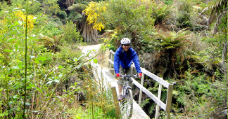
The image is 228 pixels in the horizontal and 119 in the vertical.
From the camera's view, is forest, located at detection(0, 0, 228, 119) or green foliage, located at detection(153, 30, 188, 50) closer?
forest, located at detection(0, 0, 228, 119)

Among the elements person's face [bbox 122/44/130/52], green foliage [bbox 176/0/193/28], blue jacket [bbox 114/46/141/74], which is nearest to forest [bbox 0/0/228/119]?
green foliage [bbox 176/0/193/28]

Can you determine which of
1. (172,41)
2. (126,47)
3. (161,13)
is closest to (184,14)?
(161,13)

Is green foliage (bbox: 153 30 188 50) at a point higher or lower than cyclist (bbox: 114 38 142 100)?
higher

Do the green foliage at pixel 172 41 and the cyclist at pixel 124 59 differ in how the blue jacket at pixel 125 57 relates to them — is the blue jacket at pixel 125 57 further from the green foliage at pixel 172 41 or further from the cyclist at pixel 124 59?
the green foliage at pixel 172 41

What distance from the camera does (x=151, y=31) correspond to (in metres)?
8.63

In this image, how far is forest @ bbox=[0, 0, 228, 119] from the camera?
2.30 meters

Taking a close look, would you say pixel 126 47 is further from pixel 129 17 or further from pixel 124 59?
pixel 129 17

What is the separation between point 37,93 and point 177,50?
6.77m

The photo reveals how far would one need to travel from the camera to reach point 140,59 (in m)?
8.56

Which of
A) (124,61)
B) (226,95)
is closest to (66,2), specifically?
(124,61)

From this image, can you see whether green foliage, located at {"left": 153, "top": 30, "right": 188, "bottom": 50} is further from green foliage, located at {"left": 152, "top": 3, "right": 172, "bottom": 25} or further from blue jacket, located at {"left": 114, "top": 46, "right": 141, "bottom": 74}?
green foliage, located at {"left": 152, "top": 3, "right": 172, "bottom": 25}

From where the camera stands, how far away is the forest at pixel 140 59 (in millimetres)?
2305

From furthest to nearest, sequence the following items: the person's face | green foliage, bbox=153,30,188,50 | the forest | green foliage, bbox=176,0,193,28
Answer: green foliage, bbox=176,0,193,28 < green foliage, bbox=153,30,188,50 < the person's face < the forest

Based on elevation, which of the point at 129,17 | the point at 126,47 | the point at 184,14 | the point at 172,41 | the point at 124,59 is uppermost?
the point at 184,14
